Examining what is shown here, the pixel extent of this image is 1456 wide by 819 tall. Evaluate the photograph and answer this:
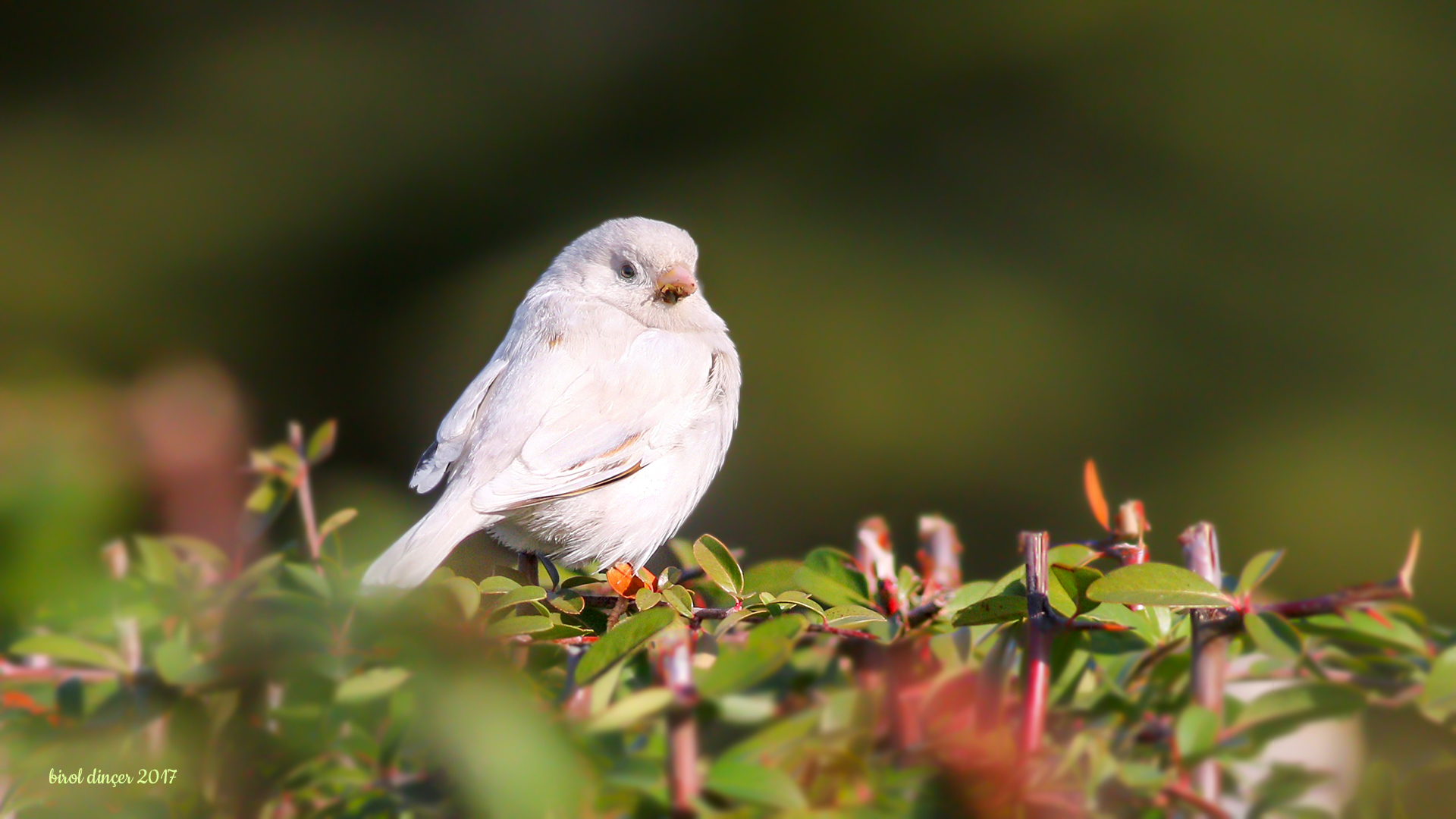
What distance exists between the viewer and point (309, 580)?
2.49 ft

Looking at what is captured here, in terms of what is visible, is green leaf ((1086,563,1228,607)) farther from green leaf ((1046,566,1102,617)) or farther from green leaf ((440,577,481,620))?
green leaf ((440,577,481,620))

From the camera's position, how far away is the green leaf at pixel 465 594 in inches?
29.4

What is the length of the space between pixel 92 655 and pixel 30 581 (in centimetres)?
6

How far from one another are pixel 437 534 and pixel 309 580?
78 cm

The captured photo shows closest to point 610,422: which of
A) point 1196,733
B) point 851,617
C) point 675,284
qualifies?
point 675,284

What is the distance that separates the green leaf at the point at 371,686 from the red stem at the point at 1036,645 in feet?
1.11

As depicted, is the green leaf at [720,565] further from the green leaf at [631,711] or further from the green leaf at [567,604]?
the green leaf at [631,711]

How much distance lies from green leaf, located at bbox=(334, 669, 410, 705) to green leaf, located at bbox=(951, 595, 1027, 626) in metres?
0.40

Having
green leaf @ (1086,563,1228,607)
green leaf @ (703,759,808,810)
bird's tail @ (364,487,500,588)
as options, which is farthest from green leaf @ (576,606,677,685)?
bird's tail @ (364,487,500,588)

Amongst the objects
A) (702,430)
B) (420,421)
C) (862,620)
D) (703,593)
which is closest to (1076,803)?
(862,620)

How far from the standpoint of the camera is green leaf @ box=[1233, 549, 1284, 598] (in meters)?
0.67

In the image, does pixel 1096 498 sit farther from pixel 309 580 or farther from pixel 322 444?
pixel 322 444

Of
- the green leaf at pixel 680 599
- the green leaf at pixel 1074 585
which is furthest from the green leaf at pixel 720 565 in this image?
the green leaf at pixel 1074 585

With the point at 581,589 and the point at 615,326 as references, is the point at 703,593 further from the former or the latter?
the point at 615,326
